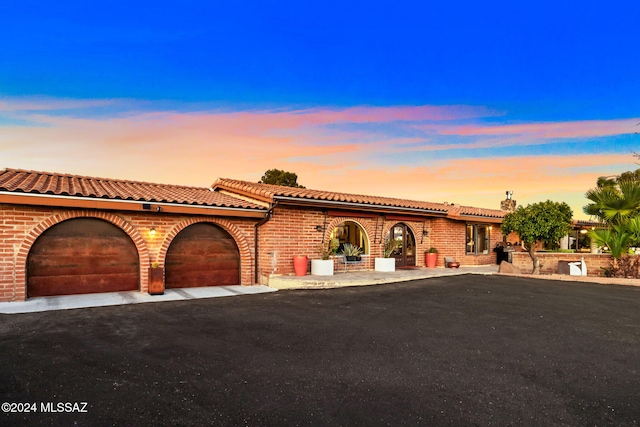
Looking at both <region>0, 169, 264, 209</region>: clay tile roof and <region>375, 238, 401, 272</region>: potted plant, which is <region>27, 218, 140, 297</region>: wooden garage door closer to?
<region>0, 169, 264, 209</region>: clay tile roof

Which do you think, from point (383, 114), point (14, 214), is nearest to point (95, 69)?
point (14, 214)

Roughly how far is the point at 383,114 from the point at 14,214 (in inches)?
522

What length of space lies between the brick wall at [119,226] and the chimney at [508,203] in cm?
1997

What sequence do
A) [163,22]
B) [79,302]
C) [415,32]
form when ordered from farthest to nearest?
[415,32], [163,22], [79,302]

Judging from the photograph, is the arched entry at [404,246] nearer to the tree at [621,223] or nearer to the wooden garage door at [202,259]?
the tree at [621,223]

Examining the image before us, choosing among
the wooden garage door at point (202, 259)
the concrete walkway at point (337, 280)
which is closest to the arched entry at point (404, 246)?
the concrete walkway at point (337, 280)

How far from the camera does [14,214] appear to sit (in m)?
8.29

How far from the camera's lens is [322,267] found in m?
12.4

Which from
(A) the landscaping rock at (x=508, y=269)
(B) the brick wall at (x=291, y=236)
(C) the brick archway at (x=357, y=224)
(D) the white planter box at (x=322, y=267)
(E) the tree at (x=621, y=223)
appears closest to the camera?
(B) the brick wall at (x=291, y=236)

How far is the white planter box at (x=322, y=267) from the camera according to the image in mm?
12430

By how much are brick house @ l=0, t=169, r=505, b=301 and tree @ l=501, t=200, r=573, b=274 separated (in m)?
5.33

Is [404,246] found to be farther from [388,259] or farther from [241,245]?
[241,245]

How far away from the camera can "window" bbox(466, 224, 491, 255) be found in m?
18.8

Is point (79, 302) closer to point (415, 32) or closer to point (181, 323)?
point (181, 323)
